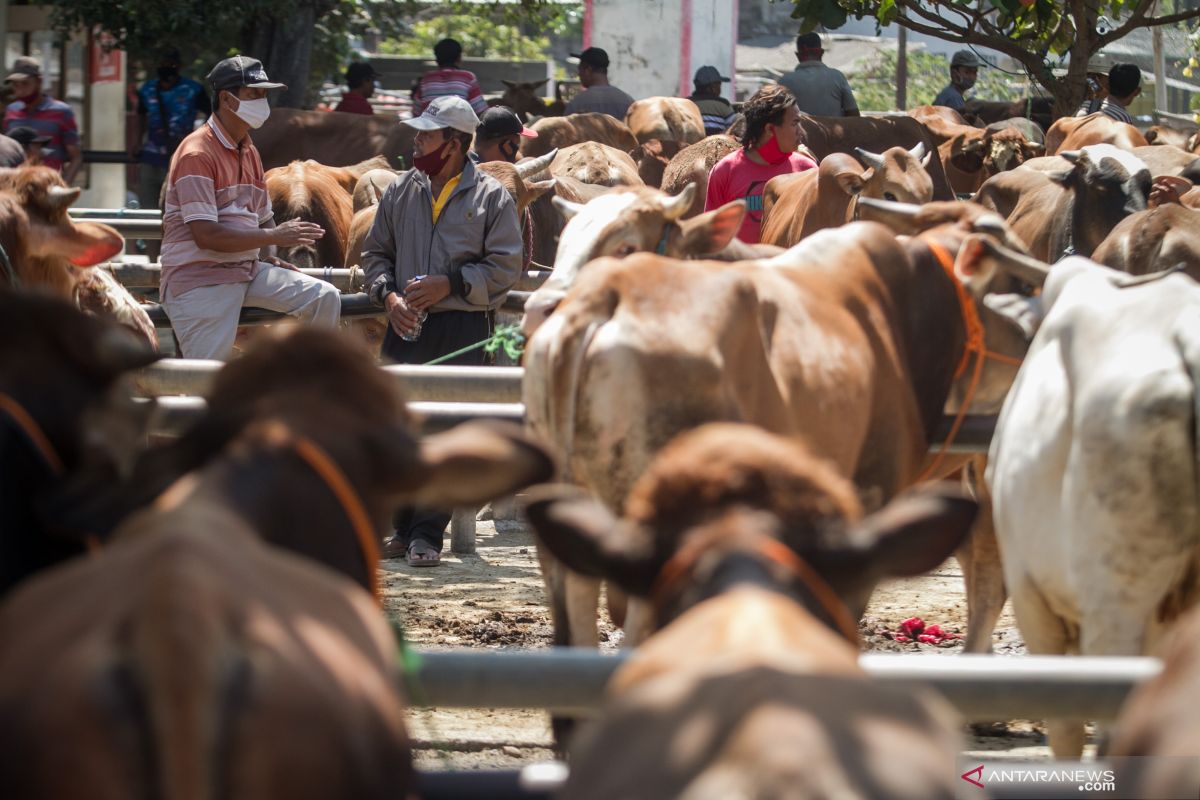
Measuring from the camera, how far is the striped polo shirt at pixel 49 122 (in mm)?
15156

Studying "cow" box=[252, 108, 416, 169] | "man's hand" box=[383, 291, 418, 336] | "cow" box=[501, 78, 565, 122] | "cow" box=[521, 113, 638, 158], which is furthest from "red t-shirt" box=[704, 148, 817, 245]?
"cow" box=[501, 78, 565, 122]

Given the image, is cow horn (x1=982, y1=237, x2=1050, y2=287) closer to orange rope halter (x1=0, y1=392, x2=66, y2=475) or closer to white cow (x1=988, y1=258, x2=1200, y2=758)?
white cow (x1=988, y1=258, x2=1200, y2=758)

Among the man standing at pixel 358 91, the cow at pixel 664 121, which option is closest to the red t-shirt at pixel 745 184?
the cow at pixel 664 121

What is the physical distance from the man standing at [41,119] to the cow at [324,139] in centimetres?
197

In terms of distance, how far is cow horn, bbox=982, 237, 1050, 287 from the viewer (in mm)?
5617

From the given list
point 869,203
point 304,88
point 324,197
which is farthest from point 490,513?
point 304,88

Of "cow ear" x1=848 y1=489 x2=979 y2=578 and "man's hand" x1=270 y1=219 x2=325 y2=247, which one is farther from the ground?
"man's hand" x1=270 y1=219 x2=325 y2=247

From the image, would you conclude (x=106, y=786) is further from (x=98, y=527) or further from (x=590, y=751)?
(x=98, y=527)

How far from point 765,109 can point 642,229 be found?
13.1ft

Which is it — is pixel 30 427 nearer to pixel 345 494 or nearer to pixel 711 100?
pixel 345 494

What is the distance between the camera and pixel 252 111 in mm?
8648

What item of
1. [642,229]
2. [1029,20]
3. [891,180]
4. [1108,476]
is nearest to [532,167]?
[891,180]

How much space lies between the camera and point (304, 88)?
62.7 ft

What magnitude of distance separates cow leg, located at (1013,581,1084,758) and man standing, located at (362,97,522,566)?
4315mm
